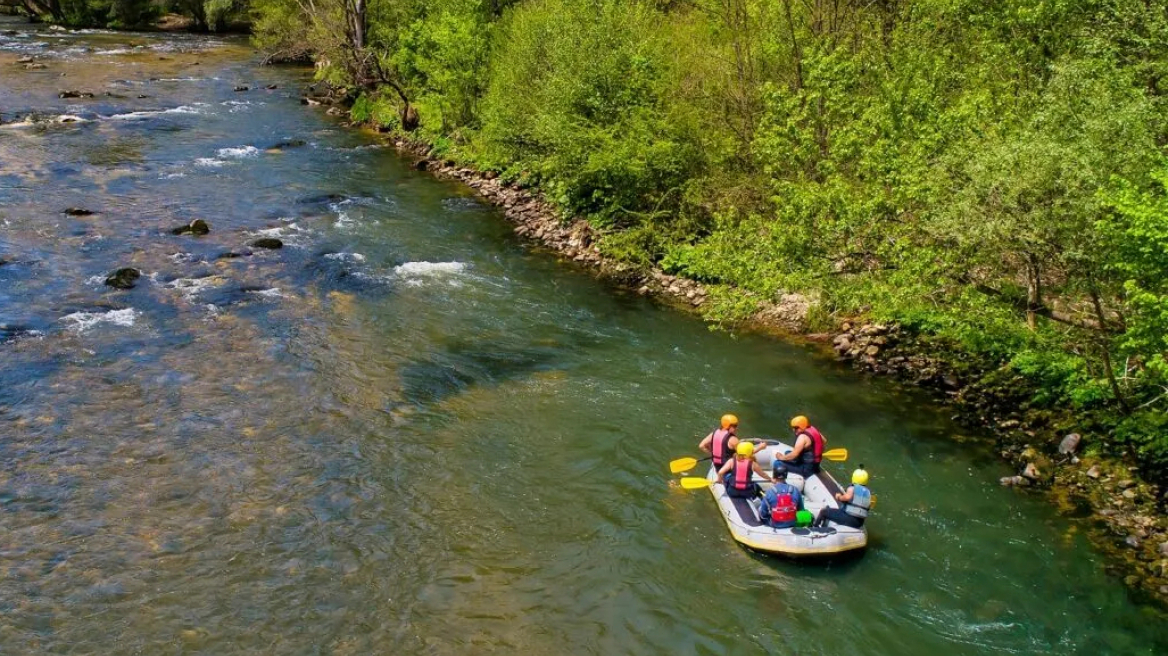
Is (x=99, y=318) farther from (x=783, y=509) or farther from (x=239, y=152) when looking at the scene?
(x=783, y=509)

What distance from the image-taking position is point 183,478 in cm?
1370

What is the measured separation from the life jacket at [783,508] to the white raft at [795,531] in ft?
0.55

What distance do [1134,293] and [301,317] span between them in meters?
16.3

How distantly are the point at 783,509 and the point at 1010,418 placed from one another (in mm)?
6247

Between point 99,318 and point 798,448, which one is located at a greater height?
point 798,448

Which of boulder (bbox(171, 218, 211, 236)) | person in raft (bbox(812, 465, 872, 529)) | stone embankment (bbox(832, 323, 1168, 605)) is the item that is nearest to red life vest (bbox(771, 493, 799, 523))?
person in raft (bbox(812, 465, 872, 529))

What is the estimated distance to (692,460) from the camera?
562 inches

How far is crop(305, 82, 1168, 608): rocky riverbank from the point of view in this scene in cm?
1284

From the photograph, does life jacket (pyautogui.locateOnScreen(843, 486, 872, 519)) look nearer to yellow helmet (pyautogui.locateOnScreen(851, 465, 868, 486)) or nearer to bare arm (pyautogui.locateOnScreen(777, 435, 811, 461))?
yellow helmet (pyautogui.locateOnScreen(851, 465, 868, 486))

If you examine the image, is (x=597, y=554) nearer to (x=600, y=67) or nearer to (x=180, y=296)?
(x=180, y=296)

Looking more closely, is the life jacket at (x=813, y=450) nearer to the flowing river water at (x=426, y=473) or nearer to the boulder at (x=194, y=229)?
the flowing river water at (x=426, y=473)

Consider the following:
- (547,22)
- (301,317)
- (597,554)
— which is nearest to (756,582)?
(597,554)

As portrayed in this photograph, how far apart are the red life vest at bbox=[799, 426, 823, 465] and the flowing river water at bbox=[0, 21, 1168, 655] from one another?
1.31 meters

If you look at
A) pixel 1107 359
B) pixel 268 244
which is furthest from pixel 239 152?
pixel 1107 359
